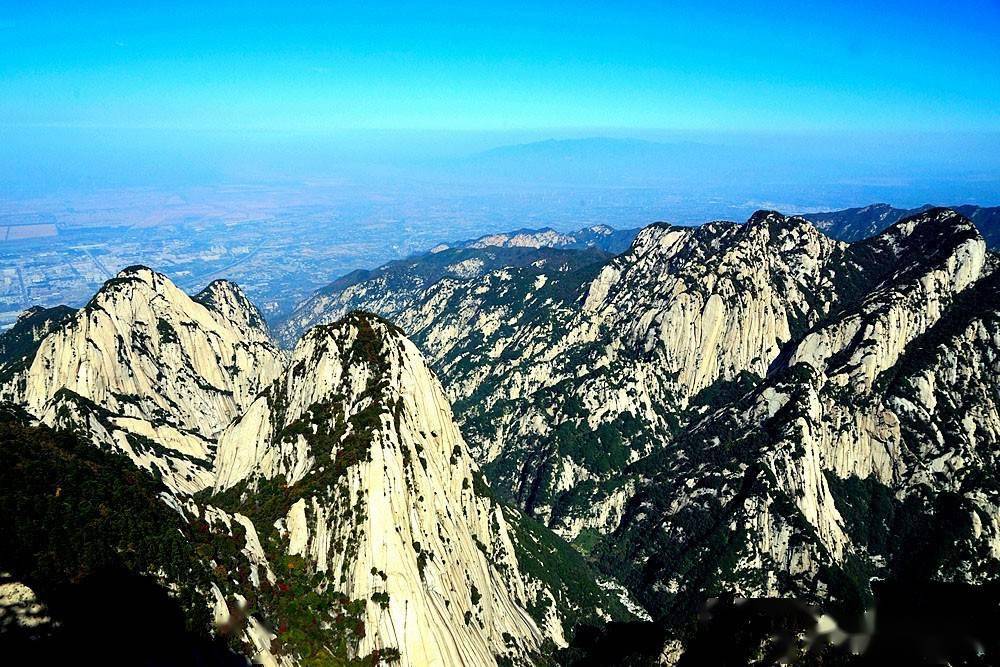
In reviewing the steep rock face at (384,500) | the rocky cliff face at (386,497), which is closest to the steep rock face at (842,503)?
the steep rock face at (384,500)

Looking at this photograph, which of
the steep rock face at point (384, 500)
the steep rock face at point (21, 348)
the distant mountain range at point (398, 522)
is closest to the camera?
the distant mountain range at point (398, 522)

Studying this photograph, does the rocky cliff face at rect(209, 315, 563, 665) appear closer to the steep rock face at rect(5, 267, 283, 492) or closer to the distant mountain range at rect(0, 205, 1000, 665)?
the distant mountain range at rect(0, 205, 1000, 665)

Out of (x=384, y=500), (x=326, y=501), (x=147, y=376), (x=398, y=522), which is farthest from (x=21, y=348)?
(x=398, y=522)

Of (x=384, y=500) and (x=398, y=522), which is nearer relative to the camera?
(x=384, y=500)

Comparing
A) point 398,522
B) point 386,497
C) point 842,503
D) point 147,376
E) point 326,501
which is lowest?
point 842,503

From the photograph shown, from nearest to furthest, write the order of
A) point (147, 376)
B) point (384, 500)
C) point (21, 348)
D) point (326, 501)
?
point (326, 501)
point (384, 500)
point (147, 376)
point (21, 348)

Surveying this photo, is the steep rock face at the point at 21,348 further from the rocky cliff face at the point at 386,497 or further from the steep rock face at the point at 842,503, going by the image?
the steep rock face at the point at 842,503

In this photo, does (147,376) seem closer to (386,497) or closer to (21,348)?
(21,348)
